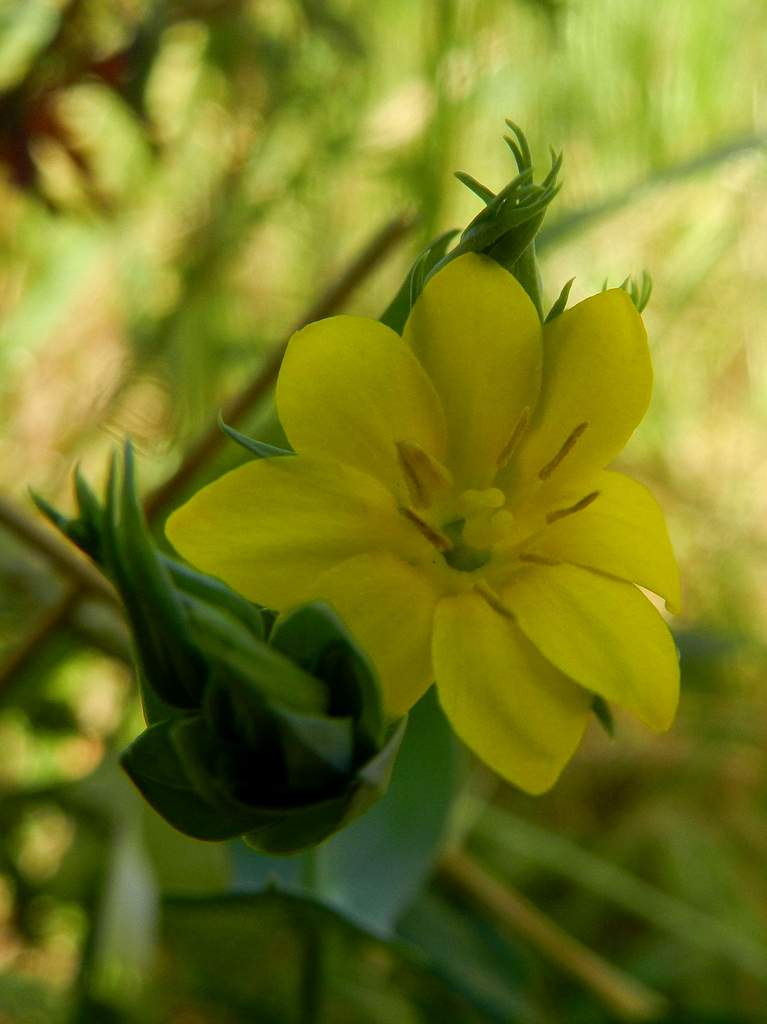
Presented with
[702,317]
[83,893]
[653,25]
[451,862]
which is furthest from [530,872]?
[653,25]

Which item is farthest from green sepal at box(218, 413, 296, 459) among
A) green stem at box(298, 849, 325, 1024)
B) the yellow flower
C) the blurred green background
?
green stem at box(298, 849, 325, 1024)

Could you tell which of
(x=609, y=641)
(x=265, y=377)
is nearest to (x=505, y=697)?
(x=609, y=641)

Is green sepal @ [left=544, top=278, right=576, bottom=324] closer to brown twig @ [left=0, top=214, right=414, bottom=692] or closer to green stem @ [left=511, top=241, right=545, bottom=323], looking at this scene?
green stem @ [left=511, top=241, right=545, bottom=323]

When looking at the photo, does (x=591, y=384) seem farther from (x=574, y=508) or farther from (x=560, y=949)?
(x=560, y=949)

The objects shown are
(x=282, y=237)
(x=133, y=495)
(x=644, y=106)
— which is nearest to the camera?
(x=133, y=495)

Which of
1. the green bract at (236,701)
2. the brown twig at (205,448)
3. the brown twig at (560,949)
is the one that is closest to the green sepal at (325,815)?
the green bract at (236,701)

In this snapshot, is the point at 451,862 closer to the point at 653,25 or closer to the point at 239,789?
the point at 239,789

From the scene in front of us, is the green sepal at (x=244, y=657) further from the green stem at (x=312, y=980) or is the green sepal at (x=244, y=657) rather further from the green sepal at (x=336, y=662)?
the green stem at (x=312, y=980)
